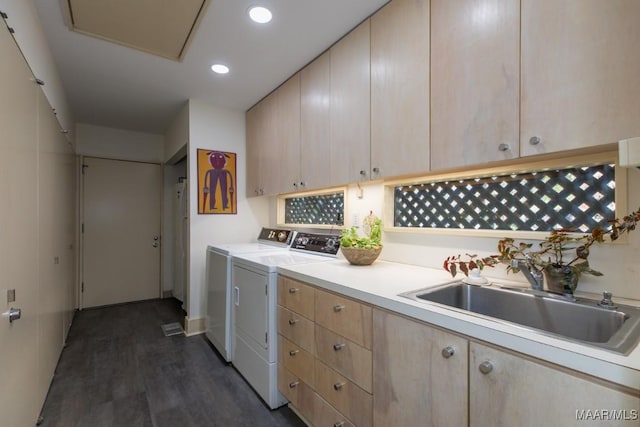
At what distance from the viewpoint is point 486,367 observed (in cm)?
84

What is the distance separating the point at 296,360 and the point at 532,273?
1.26m

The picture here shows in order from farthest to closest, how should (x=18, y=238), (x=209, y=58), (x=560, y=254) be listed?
(x=209, y=58)
(x=18, y=238)
(x=560, y=254)

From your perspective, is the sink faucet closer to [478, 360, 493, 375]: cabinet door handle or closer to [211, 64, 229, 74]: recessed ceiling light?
[478, 360, 493, 375]: cabinet door handle

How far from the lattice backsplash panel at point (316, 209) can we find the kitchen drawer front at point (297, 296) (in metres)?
0.85

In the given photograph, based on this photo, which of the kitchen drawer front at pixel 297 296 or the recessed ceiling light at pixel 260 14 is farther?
the recessed ceiling light at pixel 260 14

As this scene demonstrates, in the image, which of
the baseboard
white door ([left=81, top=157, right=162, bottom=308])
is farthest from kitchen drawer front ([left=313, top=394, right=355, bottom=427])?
white door ([left=81, top=157, right=162, bottom=308])

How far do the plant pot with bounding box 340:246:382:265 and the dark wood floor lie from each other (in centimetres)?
100

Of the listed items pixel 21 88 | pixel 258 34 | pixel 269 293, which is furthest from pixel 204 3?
pixel 269 293

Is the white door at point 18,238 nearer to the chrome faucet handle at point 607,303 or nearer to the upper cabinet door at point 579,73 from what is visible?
the upper cabinet door at point 579,73

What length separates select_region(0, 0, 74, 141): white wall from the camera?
4.37 feet

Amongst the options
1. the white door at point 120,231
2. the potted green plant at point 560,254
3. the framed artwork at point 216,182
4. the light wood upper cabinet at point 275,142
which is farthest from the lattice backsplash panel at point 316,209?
the white door at point 120,231

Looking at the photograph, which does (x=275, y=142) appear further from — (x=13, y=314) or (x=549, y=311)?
(x=549, y=311)

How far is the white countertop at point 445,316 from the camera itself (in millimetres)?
649

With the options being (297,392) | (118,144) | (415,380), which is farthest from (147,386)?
(118,144)
